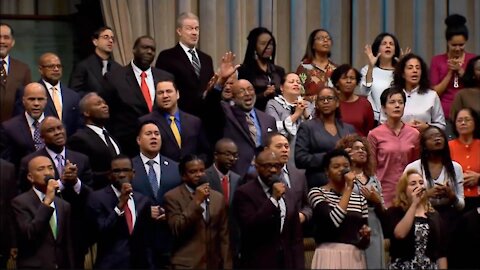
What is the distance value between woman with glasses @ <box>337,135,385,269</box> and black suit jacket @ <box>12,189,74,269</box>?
85.5 inches

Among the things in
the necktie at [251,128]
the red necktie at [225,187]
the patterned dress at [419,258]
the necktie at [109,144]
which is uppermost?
the necktie at [251,128]

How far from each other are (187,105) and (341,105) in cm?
125

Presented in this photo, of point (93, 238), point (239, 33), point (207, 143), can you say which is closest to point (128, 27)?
point (239, 33)

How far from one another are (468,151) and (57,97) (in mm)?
3202

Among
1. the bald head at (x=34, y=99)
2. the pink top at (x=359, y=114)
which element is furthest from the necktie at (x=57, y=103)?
the pink top at (x=359, y=114)

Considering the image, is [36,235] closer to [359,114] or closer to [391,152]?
[391,152]

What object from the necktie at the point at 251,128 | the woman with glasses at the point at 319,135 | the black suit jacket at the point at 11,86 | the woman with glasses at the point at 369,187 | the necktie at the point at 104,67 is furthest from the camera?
the necktie at the point at 104,67

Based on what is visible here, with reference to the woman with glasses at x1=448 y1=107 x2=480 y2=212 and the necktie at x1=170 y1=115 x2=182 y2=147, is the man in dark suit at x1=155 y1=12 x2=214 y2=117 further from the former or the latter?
the woman with glasses at x1=448 y1=107 x2=480 y2=212

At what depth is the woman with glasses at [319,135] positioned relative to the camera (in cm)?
1336

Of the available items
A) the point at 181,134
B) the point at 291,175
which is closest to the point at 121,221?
the point at 181,134

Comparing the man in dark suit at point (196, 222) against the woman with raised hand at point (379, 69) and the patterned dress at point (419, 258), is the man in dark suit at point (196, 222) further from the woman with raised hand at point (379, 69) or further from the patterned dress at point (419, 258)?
the woman with raised hand at point (379, 69)

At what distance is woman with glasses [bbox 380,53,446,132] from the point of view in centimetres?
1423

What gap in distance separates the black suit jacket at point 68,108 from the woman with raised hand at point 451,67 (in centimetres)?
319

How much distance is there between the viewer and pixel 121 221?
40.8 ft
